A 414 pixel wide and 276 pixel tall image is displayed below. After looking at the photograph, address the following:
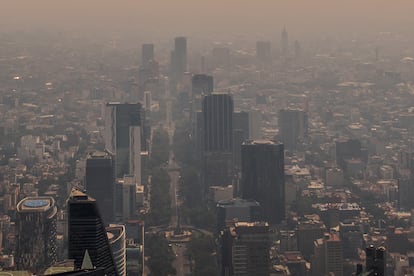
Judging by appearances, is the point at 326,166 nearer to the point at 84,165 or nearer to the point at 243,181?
the point at 243,181

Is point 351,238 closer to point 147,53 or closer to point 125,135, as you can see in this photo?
point 125,135

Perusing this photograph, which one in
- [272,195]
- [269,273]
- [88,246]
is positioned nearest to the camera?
[88,246]

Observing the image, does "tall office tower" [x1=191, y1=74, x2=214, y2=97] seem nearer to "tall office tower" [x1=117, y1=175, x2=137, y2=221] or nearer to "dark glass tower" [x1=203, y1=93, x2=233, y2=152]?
"dark glass tower" [x1=203, y1=93, x2=233, y2=152]

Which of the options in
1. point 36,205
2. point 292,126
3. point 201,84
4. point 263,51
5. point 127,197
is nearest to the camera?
point 36,205

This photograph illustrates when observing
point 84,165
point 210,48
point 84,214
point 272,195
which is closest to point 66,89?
point 210,48

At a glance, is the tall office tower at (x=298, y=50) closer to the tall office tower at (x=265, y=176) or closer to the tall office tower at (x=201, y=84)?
the tall office tower at (x=201, y=84)

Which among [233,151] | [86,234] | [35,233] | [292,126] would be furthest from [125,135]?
[86,234]

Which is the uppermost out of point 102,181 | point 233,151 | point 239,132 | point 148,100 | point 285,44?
point 285,44
